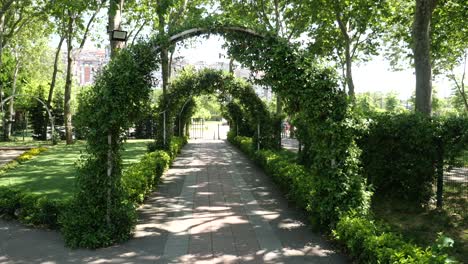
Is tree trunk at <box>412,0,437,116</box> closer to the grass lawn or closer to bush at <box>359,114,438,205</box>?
bush at <box>359,114,438,205</box>

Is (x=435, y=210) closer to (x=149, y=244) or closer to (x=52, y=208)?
(x=149, y=244)

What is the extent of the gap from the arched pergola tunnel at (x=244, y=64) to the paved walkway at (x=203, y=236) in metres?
0.46

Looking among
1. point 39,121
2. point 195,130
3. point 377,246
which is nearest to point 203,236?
point 377,246

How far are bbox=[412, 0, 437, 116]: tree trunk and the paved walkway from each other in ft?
14.4

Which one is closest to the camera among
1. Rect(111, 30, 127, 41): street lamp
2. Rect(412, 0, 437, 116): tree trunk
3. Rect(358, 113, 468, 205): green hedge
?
Rect(358, 113, 468, 205): green hedge

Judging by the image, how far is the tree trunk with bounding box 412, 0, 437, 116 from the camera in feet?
33.4

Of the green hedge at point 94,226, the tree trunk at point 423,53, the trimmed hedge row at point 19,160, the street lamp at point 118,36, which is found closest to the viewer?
the green hedge at point 94,226

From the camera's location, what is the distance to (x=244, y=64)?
6.93 m

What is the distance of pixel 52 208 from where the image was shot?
7148mm

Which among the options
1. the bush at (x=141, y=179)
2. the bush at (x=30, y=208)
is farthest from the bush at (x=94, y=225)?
the bush at (x=141, y=179)

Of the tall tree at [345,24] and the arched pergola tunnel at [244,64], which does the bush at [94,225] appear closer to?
the arched pergola tunnel at [244,64]

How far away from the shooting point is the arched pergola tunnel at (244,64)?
6254 millimetres

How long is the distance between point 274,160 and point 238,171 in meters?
2.40

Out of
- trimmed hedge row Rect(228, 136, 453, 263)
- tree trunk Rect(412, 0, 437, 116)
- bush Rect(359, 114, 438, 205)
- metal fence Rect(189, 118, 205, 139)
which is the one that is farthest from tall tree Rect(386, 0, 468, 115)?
metal fence Rect(189, 118, 205, 139)
